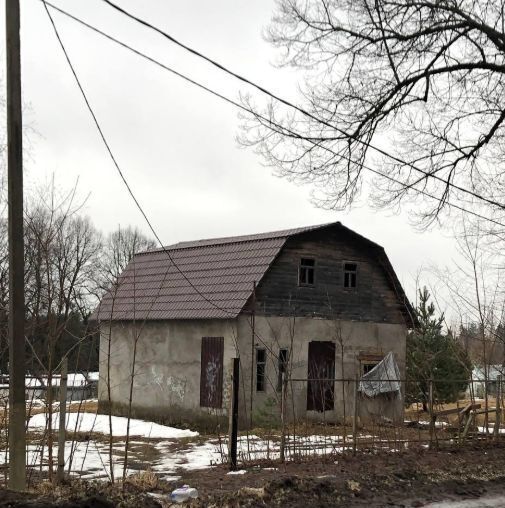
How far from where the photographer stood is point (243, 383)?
2069 centimetres

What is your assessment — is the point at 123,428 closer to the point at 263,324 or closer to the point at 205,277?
the point at 263,324

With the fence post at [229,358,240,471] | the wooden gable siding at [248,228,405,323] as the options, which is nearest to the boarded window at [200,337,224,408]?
the wooden gable siding at [248,228,405,323]

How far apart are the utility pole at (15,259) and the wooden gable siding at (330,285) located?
551 inches

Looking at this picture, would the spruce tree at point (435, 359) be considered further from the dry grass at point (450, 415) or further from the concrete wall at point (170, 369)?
the concrete wall at point (170, 369)

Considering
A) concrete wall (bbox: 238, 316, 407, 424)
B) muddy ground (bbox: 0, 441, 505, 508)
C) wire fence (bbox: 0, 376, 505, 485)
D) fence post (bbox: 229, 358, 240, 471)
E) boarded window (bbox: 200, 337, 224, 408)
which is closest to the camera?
muddy ground (bbox: 0, 441, 505, 508)

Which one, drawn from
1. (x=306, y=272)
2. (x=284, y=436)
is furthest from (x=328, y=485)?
(x=306, y=272)

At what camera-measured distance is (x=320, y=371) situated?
75.6 feet

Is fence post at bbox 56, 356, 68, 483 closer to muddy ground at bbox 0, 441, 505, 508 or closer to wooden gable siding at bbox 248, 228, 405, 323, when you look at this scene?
muddy ground at bbox 0, 441, 505, 508

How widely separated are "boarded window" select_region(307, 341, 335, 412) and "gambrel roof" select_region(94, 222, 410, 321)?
10.7 ft

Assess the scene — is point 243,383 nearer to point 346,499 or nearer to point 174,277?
point 174,277

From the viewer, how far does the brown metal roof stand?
71.8 feet

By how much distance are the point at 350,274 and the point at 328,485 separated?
1464 cm

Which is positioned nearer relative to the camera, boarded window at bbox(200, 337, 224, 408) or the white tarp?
boarded window at bbox(200, 337, 224, 408)

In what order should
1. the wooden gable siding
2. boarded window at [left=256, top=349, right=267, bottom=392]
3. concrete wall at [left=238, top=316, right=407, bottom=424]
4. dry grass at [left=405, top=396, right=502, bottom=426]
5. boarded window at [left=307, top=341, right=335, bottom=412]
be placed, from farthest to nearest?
boarded window at [left=307, top=341, right=335, bottom=412] → the wooden gable siding → boarded window at [left=256, top=349, right=267, bottom=392] → concrete wall at [left=238, top=316, right=407, bottom=424] → dry grass at [left=405, top=396, right=502, bottom=426]
